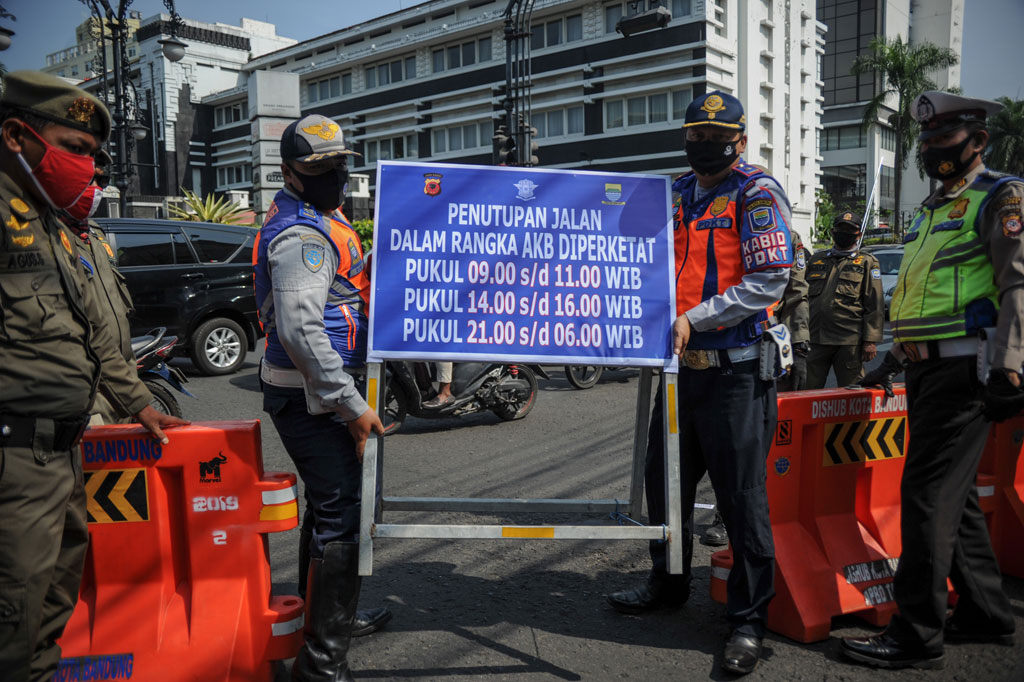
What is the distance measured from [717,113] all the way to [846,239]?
3.93 m

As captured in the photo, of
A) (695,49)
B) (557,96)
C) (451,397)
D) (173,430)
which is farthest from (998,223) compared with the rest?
(557,96)

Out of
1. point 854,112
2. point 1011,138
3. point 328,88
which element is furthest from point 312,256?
point 854,112

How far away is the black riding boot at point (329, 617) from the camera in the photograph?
2922 mm

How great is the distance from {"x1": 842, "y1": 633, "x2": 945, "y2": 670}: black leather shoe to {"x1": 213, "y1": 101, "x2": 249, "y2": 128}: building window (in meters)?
78.3

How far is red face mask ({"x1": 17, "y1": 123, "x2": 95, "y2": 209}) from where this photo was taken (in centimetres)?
233

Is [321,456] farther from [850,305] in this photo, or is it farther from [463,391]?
[850,305]

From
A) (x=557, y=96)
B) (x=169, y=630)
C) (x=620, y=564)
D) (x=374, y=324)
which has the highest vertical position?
(x=557, y=96)

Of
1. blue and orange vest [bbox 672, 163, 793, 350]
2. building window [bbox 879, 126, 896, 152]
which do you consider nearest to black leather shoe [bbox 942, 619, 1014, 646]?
blue and orange vest [bbox 672, 163, 793, 350]

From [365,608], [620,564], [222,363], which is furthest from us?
[222,363]

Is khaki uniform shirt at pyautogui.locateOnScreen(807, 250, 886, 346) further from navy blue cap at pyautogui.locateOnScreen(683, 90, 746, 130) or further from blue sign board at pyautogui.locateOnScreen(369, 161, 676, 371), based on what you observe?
blue sign board at pyautogui.locateOnScreen(369, 161, 676, 371)

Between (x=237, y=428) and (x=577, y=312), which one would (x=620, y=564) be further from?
(x=237, y=428)

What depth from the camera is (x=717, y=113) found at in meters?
3.28

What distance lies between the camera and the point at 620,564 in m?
4.32

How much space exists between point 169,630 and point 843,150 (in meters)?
84.7
